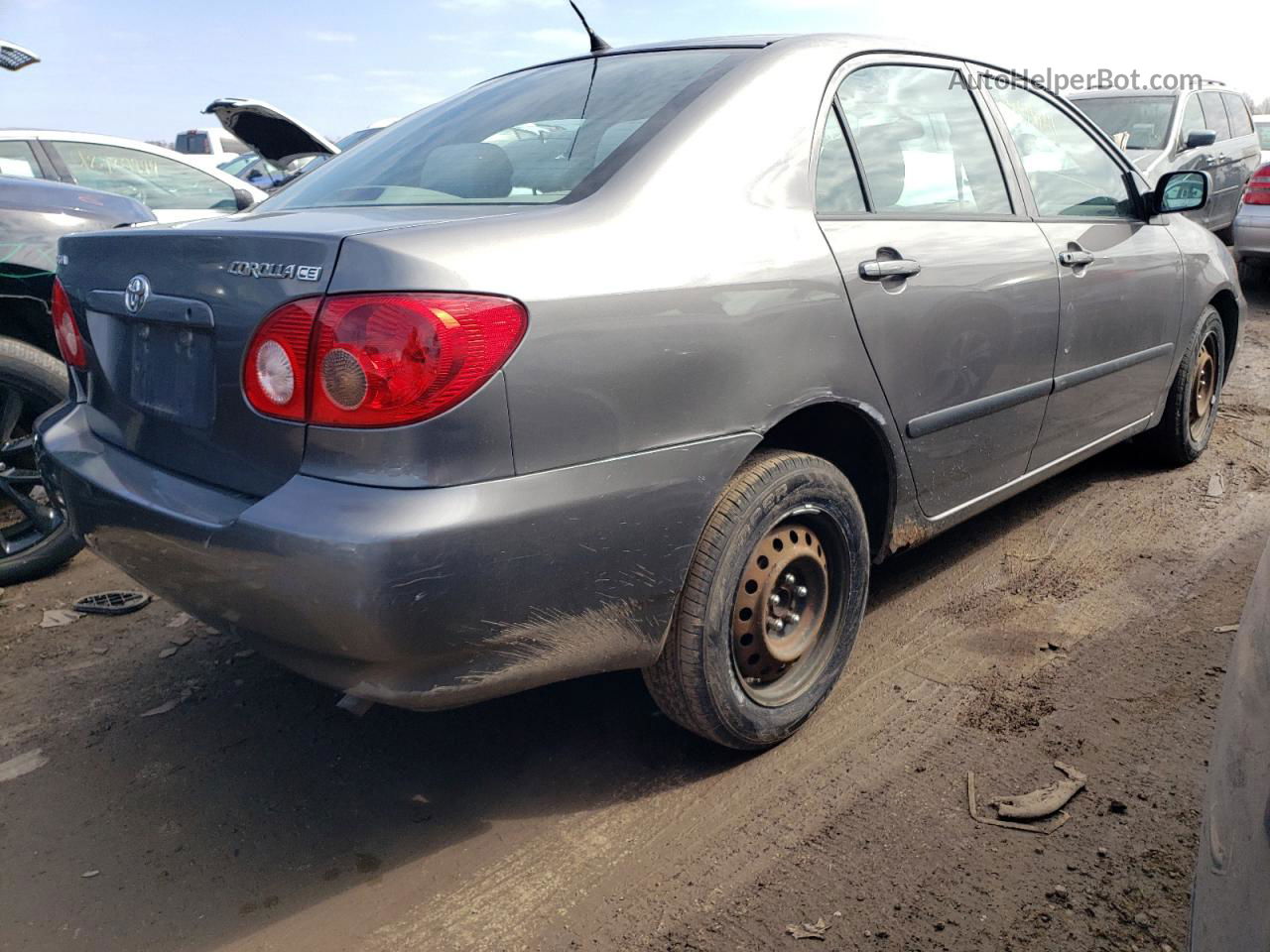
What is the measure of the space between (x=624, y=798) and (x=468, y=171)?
1.54 metres

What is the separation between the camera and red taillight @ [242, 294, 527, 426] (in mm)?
1779

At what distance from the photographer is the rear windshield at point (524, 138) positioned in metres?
2.33

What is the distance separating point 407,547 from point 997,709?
1688 millimetres

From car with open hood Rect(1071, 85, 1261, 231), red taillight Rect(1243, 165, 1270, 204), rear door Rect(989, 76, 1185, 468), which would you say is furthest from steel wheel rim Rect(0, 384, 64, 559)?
red taillight Rect(1243, 165, 1270, 204)

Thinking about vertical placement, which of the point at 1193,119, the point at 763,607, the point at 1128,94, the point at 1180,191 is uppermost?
the point at 1128,94

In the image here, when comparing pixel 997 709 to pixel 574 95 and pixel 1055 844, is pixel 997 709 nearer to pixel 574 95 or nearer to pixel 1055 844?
pixel 1055 844

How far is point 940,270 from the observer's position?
9.02 ft

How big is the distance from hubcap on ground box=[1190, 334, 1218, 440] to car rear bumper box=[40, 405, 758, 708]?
Answer: 3295 millimetres

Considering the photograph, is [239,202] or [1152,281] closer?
[1152,281]

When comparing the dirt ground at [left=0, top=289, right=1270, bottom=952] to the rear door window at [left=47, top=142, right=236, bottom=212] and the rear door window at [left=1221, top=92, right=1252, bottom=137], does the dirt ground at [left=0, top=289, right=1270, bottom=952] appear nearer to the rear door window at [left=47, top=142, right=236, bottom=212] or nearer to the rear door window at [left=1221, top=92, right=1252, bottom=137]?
the rear door window at [left=47, top=142, right=236, bottom=212]

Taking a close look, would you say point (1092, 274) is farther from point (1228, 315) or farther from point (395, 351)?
point (395, 351)

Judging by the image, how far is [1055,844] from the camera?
7.00 ft

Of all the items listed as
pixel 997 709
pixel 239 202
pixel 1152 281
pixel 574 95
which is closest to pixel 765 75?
pixel 574 95

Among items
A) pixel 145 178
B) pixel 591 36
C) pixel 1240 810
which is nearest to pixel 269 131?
pixel 145 178
